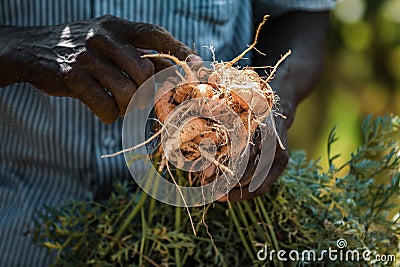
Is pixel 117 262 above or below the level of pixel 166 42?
below

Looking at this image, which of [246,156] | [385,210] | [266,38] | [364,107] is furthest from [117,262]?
[364,107]

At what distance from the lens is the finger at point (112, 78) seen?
1.03 meters

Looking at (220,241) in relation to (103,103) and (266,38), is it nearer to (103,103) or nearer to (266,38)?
(103,103)

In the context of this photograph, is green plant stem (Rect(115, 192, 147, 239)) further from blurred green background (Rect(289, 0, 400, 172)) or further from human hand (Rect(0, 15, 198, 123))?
blurred green background (Rect(289, 0, 400, 172))

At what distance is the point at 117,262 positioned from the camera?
3.77 ft

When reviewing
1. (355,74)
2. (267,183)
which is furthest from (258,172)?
(355,74)

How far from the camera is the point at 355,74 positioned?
2.62 meters

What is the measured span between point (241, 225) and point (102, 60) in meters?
0.36

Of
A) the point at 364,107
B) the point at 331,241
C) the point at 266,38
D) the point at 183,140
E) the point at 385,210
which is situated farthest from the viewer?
the point at 364,107

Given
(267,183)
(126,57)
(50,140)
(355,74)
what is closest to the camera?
(126,57)

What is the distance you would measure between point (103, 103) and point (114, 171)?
0.89ft
